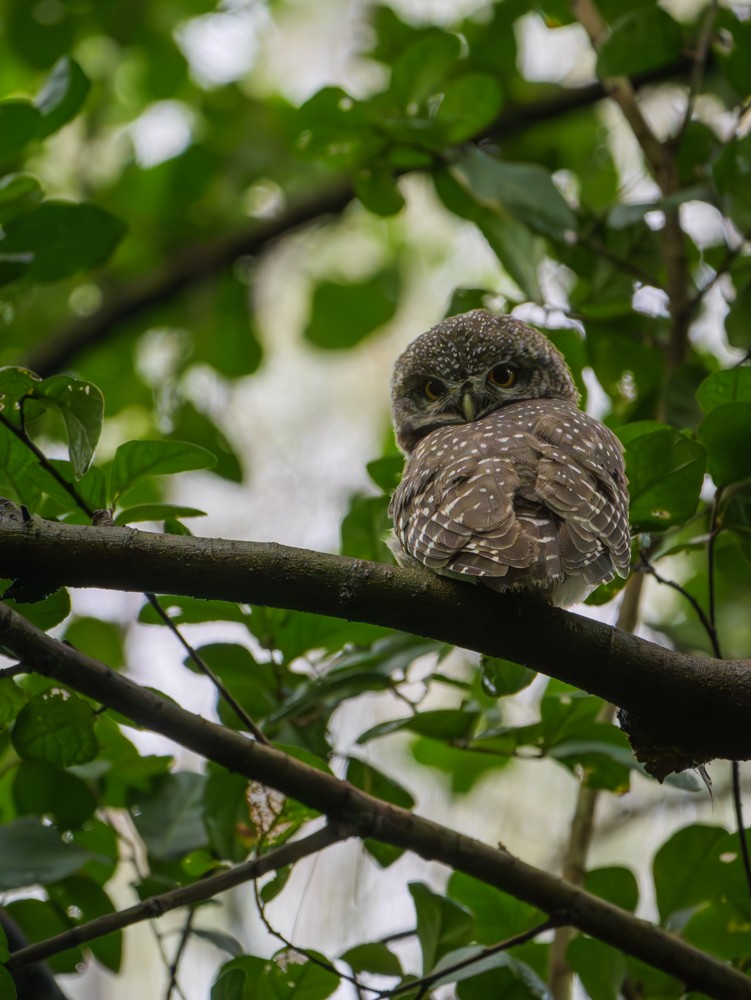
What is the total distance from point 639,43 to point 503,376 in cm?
88

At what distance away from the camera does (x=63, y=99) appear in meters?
2.48

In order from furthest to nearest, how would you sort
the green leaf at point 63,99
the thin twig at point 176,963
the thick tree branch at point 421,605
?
the green leaf at point 63,99 < the thin twig at point 176,963 < the thick tree branch at point 421,605

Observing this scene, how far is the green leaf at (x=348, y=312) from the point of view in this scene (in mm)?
4410

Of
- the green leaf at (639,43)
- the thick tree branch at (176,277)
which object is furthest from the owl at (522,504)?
the thick tree branch at (176,277)

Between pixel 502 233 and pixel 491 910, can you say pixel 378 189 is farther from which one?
pixel 491 910

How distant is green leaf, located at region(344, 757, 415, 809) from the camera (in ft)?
7.25

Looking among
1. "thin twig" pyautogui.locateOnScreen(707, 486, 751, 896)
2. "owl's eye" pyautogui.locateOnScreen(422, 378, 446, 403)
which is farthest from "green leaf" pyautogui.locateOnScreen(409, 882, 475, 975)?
"owl's eye" pyautogui.locateOnScreen(422, 378, 446, 403)

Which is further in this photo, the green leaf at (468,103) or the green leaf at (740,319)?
the green leaf at (468,103)

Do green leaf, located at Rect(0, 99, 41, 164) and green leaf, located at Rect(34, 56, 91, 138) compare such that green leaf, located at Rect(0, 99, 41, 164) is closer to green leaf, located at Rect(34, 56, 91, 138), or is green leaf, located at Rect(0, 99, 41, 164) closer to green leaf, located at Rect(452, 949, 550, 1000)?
green leaf, located at Rect(34, 56, 91, 138)

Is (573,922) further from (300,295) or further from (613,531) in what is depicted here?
(300,295)

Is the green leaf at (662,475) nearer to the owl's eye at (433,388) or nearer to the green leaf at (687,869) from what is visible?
the green leaf at (687,869)

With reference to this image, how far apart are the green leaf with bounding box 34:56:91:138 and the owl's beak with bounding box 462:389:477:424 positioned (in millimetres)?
1156

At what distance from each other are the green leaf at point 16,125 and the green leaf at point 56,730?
121 cm

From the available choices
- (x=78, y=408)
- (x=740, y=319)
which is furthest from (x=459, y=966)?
(x=740, y=319)
